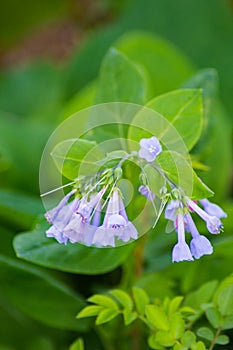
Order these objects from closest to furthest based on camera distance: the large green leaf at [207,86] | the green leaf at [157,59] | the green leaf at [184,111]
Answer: the green leaf at [184,111], the large green leaf at [207,86], the green leaf at [157,59]

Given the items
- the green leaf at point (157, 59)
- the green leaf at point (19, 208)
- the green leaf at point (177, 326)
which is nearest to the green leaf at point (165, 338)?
the green leaf at point (177, 326)

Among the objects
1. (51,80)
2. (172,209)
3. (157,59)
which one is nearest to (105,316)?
(172,209)

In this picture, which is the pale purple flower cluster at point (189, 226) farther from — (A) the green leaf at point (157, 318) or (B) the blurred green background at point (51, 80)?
(B) the blurred green background at point (51, 80)

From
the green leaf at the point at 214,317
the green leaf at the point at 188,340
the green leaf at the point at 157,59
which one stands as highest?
the green leaf at the point at 157,59

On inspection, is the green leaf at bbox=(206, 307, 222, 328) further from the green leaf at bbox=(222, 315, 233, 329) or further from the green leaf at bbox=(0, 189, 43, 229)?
the green leaf at bbox=(0, 189, 43, 229)

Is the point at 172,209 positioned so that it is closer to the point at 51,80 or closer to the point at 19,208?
the point at 19,208

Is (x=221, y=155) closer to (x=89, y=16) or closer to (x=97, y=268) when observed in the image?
(x=97, y=268)

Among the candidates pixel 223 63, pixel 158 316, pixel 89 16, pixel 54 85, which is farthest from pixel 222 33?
pixel 158 316

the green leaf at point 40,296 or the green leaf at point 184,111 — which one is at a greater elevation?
the green leaf at point 184,111
